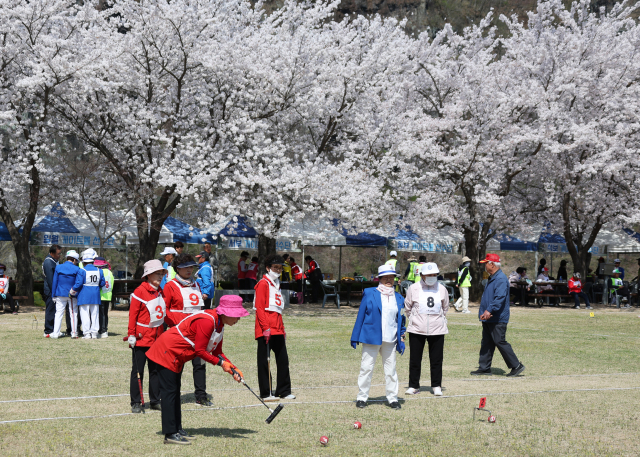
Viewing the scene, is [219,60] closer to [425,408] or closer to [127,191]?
[127,191]

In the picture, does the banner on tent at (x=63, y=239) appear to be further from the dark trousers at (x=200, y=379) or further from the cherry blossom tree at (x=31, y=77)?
the dark trousers at (x=200, y=379)

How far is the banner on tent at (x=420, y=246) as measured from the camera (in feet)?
89.4

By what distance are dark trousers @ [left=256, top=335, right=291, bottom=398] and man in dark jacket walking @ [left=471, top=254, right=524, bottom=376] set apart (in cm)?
344

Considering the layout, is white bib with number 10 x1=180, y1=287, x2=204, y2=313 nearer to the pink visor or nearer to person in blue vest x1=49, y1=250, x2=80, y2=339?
the pink visor

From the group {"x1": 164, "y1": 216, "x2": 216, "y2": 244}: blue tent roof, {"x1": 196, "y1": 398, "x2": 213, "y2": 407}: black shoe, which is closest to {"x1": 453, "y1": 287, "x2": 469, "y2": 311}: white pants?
{"x1": 164, "y1": 216, "x2": 216, "y2": 244}: blue tent roof

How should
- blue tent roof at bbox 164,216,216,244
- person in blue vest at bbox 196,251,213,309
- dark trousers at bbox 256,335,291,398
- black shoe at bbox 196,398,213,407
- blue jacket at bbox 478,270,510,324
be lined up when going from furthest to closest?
1. blue tent roof at bbox 164,216,216,244
2. person in blue vest at bbox 196,251,213,309
3. blue jacket at bbox 478,270,510,324
4. dark trousers at bbox 256,335,291,398
5. black shoe at bbox 196,398,213,407

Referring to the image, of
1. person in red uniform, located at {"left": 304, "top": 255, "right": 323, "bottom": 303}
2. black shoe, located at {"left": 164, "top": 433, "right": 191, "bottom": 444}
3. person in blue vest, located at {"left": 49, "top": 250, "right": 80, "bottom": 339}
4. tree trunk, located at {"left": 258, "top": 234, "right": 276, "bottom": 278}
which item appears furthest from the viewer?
person in red uniform, located at {"left": 304, "top": 255, "right": 323, "bottom": 303}

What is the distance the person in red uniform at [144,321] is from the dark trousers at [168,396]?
1.49 meters

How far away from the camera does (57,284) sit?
14.3m

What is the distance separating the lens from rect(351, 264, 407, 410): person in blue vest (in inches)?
308

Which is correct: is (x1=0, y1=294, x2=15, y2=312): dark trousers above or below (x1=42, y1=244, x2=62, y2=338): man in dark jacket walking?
below

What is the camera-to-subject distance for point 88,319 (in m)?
14.4

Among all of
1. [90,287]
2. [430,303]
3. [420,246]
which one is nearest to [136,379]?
Result: [430,303]

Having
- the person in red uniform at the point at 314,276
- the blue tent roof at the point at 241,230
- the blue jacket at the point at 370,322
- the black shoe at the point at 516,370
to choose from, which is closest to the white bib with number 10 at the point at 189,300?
the blue jacket at the point at 370,322
